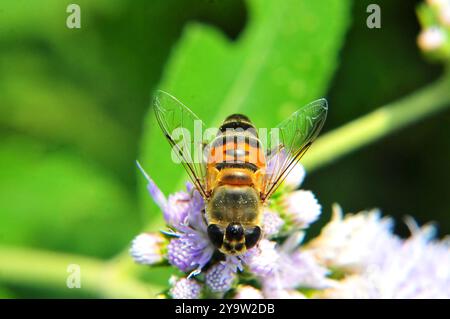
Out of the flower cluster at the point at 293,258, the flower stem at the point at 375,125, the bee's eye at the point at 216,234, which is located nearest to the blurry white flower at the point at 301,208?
the flower cluster at the point at 293,258

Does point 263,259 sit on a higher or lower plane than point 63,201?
lower

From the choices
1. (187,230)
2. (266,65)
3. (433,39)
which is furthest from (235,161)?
(433,39)

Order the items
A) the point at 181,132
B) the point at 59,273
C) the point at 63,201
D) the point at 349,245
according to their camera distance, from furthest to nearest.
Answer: the point at 63,201 < the point at 59,273 < the point at 349,245 < the point at 181,132

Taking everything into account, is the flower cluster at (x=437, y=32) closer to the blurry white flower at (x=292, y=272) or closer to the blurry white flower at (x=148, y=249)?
the blurry white flower at (x=292, y=272)

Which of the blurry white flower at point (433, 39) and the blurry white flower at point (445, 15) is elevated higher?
the blurry white flower at point (445, 15)

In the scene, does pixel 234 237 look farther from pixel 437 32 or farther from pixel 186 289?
pixel 437 32
